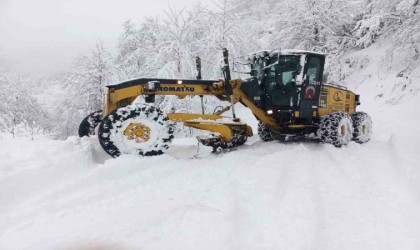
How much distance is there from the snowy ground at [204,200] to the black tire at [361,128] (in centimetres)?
211

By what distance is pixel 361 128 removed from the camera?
9930mm

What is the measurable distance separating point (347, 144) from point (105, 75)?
1657 cm

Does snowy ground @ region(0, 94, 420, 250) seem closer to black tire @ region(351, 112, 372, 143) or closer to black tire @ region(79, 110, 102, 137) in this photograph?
black tire @ region(79, 110, 102, 137)

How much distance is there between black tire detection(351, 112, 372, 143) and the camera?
32.2 feet

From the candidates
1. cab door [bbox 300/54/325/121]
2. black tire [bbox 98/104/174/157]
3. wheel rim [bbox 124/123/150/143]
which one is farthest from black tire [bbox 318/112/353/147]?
wheel rim [bbox 124/123/150/143]

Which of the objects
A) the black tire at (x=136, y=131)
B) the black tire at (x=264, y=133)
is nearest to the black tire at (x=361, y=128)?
the black tire at (x=264, y=133)

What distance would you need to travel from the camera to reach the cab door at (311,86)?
9.38 m

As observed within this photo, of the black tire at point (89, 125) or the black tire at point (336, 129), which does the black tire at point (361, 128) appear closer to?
the black tire at point (336, 129)

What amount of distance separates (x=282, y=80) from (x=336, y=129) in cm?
182

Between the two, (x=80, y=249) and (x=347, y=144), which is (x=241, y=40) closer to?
(x=347, y=144)

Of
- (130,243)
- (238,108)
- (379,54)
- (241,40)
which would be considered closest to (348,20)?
(379,54)

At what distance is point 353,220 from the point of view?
13.8 ft

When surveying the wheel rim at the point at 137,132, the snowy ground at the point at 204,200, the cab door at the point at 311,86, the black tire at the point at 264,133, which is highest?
Answer: the cab door at the point at 311,86

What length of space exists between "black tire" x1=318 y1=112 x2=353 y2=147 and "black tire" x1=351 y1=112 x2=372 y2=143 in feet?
1.38
